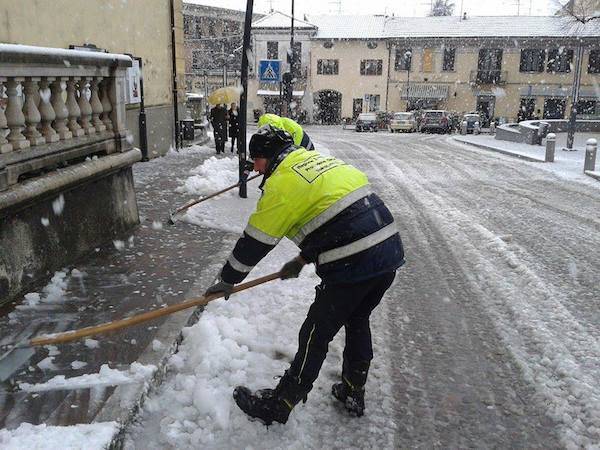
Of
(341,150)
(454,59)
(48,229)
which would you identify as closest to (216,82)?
(454,59)

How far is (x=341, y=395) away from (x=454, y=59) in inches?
1764

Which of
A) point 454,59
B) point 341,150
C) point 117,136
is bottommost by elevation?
point 341,150

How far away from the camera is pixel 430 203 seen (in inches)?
376

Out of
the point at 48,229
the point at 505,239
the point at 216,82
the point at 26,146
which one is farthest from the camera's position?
Answer: the point at 216,82

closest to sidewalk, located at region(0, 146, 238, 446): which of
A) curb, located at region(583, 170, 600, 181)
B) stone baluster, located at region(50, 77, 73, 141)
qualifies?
stone baluster, located at region(50, 77, 73, 141)

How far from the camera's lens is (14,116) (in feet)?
14.4

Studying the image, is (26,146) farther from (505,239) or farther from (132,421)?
(505,239)

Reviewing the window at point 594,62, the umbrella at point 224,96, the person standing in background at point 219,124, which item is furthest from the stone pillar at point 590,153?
the window at point 594,62

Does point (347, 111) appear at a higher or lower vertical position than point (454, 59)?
lower

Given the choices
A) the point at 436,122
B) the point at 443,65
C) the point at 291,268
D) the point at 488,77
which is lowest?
the point at 436,122

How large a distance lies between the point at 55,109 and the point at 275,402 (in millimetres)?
3549

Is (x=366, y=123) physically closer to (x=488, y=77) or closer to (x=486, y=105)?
(x=486, y=105)

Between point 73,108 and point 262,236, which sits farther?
point 73,108

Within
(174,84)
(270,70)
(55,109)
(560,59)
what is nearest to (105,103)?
(55,109)
